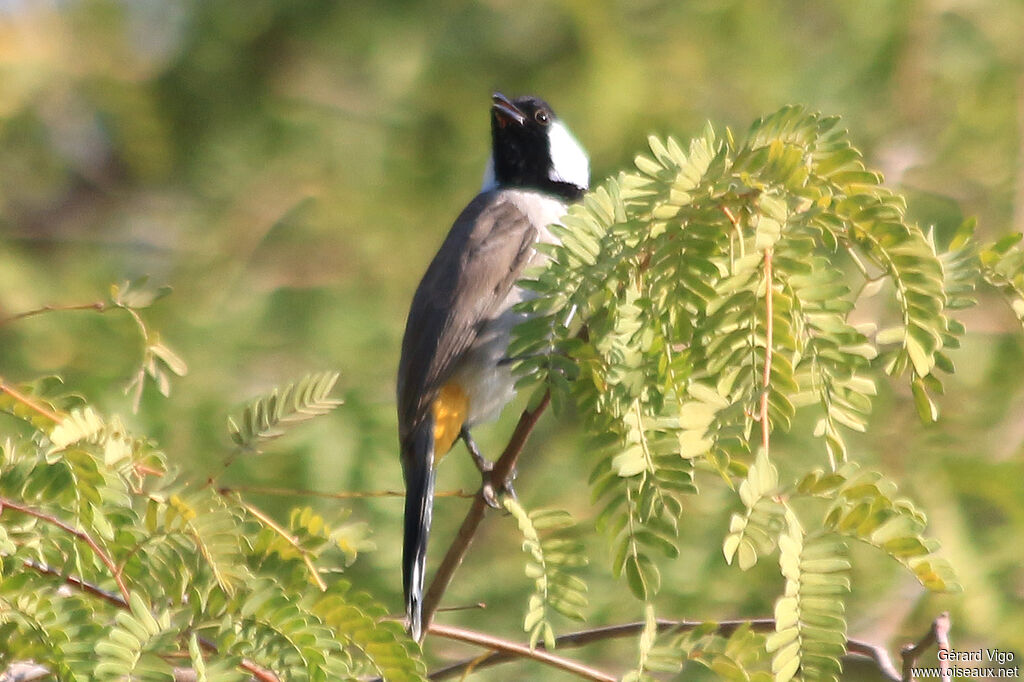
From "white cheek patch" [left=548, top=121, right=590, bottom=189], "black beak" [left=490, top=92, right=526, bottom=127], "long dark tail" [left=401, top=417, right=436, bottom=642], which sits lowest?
"long dark tail" [left=401, top=417, right=436, bottom=642]

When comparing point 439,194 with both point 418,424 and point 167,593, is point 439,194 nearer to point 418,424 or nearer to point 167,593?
point 418,424

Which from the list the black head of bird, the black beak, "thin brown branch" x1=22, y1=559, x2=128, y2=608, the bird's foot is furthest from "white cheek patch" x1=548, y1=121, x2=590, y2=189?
"thin brown branch" x1=22, y1=559, x2=128, y2=608

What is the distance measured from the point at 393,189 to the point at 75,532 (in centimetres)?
423

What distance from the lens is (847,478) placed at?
1563 mm

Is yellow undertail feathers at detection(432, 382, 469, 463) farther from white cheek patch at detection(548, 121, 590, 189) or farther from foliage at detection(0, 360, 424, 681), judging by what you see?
foliage at detection(0, 360, 424, 681)

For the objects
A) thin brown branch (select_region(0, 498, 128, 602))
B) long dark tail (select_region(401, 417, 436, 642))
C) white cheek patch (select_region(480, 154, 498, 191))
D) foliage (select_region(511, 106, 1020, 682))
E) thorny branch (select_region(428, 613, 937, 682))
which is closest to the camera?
foliage (select_region(511, 106, 1020, 682))

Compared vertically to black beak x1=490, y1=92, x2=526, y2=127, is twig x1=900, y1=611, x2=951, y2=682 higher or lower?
lower

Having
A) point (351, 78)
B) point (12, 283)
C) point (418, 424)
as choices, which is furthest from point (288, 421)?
Result: point (351, 78)

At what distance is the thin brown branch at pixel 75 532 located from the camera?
67.0 inches

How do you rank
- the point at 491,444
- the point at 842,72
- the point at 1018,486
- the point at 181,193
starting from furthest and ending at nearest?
the point at 181,193
the point at 842,72
the point at 491,444
the point at 1018,486

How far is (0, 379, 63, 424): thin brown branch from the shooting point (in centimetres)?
185

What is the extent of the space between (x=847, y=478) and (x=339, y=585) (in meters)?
0.71

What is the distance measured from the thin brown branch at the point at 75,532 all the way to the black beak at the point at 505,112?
8.28ft

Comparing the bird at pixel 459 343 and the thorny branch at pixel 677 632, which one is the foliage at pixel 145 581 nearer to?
the thorny branch at pixel 677 632
